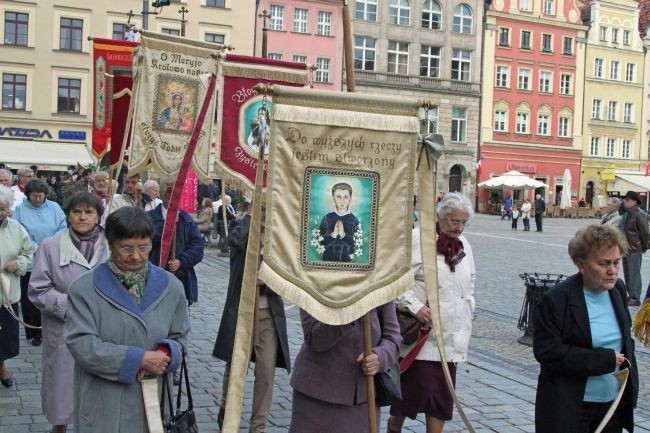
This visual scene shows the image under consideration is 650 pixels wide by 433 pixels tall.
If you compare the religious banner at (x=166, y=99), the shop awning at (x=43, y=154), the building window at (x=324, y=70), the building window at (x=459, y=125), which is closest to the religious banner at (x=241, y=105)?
the religious banner at (x=166, y=99)

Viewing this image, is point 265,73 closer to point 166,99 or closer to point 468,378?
point 166,99

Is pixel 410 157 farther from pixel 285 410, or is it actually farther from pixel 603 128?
pixel 603 128

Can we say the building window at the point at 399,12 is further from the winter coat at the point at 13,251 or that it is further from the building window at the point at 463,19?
the winter coat at the point at 13,251

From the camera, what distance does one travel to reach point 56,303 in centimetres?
477

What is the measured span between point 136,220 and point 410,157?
1.40 metres

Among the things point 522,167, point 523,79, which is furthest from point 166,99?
point 523,79

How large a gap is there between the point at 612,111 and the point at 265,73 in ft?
181

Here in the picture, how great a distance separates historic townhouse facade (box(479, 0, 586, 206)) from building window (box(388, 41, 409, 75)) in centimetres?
579

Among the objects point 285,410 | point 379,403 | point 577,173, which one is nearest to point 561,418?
point 379,403

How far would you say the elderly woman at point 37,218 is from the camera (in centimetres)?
816

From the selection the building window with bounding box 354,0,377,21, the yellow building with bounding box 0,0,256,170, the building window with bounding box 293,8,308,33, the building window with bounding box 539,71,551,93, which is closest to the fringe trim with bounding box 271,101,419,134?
the yellow building with bounding box 0,0,256,170

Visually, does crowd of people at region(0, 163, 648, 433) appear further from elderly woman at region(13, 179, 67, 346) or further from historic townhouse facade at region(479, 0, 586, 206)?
historic townhouse facade at region(479, 0, 586, 206)

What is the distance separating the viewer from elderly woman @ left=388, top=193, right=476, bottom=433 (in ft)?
16.0

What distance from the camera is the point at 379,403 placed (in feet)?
13.1
